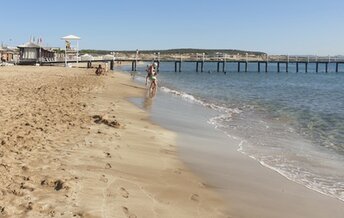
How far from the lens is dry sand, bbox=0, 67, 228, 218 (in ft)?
15.0

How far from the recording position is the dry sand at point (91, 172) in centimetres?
458

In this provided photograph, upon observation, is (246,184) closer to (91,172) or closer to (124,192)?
(124,192)

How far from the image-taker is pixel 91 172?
5.79m

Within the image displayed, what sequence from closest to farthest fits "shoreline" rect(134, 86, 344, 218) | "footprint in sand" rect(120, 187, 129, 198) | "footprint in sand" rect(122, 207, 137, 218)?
1. "footprint in sand" rect(122, 207, 137, 218)
2. "footprint in sand" rect(120, 187, 129, 198)
3. "shoreline" rect(134, 86, 344, 218)

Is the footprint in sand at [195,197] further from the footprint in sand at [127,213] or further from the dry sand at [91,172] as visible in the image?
the footprint in sand at [127,213]

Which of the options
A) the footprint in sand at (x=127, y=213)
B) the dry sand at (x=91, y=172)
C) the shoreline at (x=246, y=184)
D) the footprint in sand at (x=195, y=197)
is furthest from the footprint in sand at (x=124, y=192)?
the shoreline at (x=246, y=184)

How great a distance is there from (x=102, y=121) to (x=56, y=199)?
5300 millimetres

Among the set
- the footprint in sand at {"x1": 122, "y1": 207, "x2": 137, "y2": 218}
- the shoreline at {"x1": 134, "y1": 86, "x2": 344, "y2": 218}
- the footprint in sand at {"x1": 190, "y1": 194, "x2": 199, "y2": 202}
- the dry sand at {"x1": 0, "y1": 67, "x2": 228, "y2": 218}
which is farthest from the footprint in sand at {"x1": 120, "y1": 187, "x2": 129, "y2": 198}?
the shoreline at {"x1": 134, "y1": 86, "x2": 344, "y2": 218}

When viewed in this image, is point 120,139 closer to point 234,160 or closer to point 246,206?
point 234,160

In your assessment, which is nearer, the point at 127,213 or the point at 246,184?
the point at 127,213

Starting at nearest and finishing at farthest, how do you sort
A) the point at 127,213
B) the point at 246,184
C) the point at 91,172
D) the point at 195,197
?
the point at 127,213 < the point at 195,197 < the point at 91,172 < the point at 246,184

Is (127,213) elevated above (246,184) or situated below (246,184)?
above

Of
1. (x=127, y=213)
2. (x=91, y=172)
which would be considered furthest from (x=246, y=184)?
(x=127, y=213)

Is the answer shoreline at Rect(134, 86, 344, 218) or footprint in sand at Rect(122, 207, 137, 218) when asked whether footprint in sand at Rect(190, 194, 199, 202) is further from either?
footprint in sand at Rect(122, 207, 137, 218)
